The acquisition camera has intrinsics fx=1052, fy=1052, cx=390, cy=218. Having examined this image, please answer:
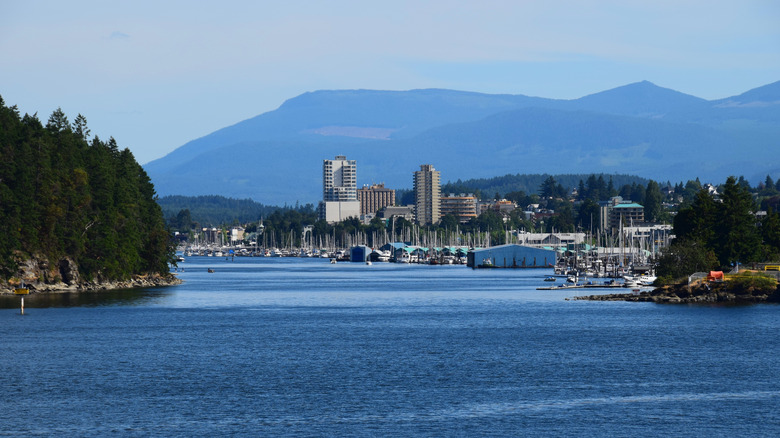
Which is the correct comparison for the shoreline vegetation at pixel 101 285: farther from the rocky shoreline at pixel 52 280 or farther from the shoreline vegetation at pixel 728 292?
the shoreline vegetation at pixel 728 292

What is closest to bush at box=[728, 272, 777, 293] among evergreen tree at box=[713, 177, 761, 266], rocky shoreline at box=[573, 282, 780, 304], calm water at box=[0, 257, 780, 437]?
rocky shoreline at box=[573, 282, 780, 304]

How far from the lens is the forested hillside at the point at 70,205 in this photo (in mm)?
118812

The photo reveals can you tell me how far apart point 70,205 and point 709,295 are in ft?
250

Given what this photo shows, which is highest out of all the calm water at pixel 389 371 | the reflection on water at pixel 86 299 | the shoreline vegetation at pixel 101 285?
the shoreline vegetation at pixel 101 285

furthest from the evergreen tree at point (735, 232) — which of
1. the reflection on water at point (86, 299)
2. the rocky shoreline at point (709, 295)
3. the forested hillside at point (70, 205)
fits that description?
the forested hillside at point (70, 205)

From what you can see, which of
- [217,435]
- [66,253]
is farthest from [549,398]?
[66,253]

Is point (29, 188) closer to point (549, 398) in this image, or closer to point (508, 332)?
point (508, 332)

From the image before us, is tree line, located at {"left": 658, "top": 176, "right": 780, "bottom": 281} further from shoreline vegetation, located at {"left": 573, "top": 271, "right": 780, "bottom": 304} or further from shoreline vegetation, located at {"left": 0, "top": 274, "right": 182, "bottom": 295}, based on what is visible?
shoreline vegetation, located at {"left": 0, "top": 274, "right": 182, "bottom": 295}

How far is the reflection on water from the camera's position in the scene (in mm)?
111438

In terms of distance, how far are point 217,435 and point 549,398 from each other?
17823 mm

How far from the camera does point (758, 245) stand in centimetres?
12681

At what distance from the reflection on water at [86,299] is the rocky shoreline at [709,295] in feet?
190

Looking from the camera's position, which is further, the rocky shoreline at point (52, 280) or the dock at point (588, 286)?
the dock at point (588, 286)

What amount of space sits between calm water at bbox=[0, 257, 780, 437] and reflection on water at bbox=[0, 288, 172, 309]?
1.45 metres
